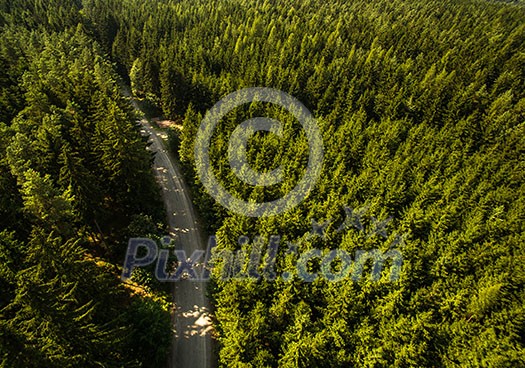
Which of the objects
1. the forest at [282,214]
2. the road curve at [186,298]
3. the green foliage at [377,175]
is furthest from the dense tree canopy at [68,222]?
the green foliage at [377,175]

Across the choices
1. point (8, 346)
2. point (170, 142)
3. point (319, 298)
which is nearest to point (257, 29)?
point (170, 142)

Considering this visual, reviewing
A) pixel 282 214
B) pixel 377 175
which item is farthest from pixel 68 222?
pixel 377 175

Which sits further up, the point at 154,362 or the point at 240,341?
the point at 240,341

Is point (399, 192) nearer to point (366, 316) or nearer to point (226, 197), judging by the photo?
point (366, 316)

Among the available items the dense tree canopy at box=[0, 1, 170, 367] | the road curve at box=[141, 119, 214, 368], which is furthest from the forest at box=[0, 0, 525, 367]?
the road curve at box=[141, 119, 214, 368]

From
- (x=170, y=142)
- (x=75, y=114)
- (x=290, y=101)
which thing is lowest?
(x=170, y=142)

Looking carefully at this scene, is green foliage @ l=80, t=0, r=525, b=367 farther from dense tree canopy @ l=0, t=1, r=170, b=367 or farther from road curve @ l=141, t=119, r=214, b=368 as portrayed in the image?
dense tree canopy @ l=0, t=1, r=170, b=367
